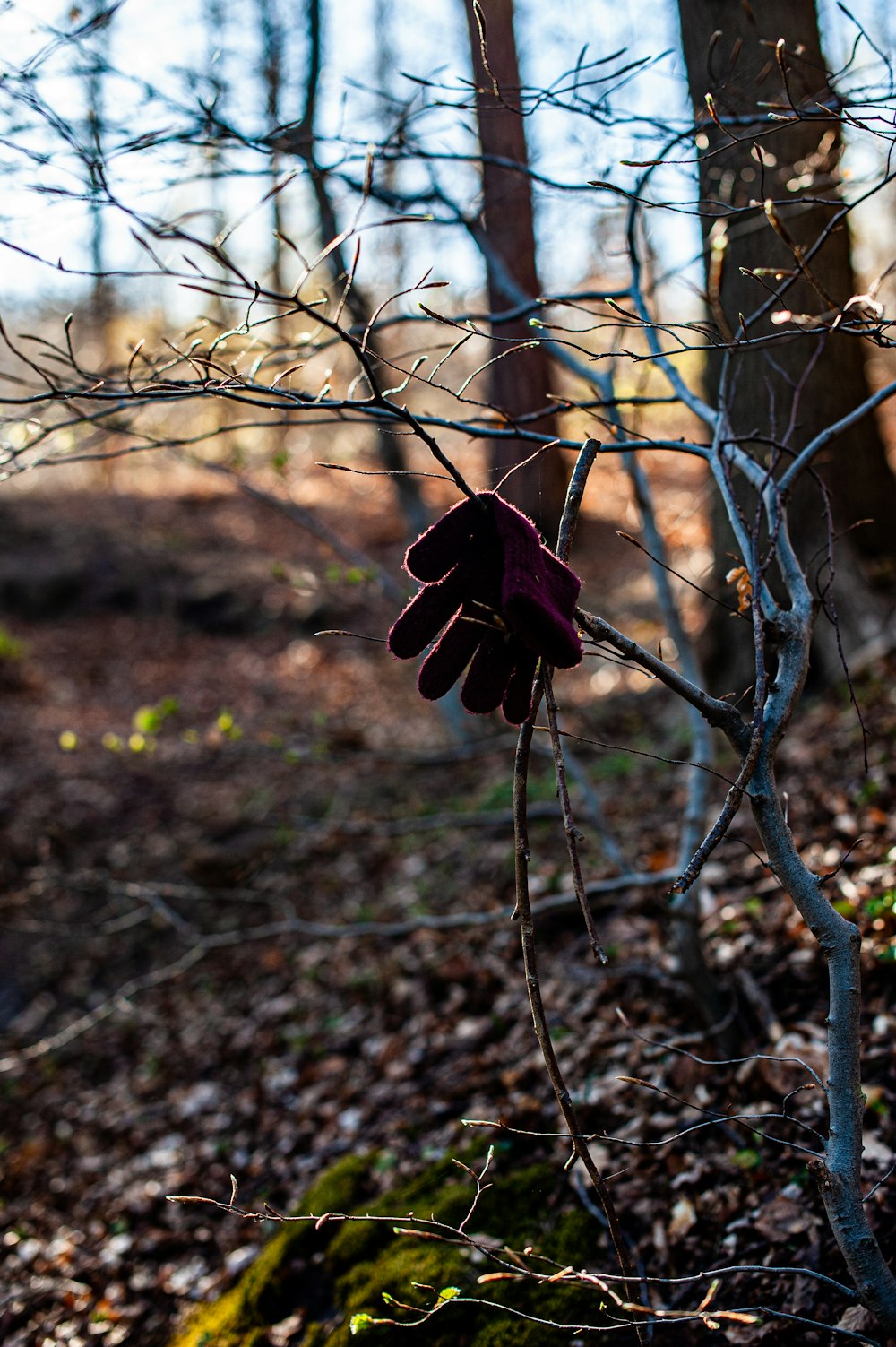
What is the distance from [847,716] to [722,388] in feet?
9.75

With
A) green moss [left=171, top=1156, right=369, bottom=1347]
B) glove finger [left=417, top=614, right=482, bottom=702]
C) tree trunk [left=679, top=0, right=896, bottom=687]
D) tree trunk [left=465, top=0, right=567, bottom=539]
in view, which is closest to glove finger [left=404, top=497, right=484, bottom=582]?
glove finger [left=417, top=614, right=482, bottom=702]

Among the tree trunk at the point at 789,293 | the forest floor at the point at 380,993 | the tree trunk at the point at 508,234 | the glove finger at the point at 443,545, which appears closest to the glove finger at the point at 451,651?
the glove finger at the point at 443,545

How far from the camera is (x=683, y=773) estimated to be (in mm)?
5516

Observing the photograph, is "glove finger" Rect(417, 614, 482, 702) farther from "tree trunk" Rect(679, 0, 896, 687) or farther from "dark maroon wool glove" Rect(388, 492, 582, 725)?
"tree trunk" Rect(679, 0, 896, 687)

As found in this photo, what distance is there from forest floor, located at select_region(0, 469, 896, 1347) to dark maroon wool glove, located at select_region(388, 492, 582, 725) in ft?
1.18

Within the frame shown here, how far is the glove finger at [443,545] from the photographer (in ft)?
5.82

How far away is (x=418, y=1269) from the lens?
2.56m

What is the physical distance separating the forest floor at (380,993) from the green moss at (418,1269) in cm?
19

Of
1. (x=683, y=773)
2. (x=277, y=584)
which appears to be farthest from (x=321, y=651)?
(x=683, y=773)

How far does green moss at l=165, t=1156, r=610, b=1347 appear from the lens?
7.80ft

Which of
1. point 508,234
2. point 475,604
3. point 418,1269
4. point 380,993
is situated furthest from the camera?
point 508,234

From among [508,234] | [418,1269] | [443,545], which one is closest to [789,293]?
[508,234]

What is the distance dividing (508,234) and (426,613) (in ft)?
14.8

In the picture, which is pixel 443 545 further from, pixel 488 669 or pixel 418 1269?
pixel 418 1269
